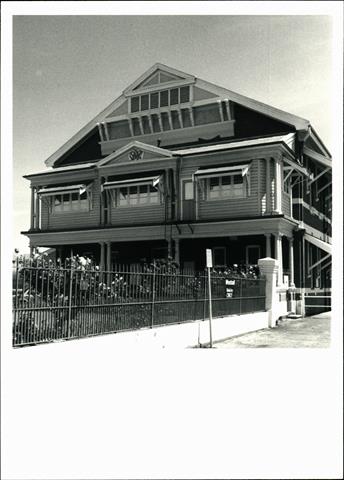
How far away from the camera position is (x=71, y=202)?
70.4 ft

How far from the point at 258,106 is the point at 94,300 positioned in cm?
1179

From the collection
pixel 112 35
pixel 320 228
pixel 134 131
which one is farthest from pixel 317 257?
pixel 112 35

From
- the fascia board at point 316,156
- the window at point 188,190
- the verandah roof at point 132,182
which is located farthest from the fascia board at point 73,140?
the fascia board at point 316,156

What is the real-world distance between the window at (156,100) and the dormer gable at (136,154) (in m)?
1.44

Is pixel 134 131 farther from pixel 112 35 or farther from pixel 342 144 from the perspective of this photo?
pixel 342 144

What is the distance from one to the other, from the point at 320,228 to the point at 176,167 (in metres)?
5.55

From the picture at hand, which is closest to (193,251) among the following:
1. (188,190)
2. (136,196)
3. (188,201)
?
(188,201)

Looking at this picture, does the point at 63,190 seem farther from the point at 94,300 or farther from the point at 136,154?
the point at 94,300

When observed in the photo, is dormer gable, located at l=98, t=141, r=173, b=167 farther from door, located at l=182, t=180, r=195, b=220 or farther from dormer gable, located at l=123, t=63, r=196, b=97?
dormer gable, located at l=123, t=63, r=196, b=97

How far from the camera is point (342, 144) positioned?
709cm

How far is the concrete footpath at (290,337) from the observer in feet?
35.3

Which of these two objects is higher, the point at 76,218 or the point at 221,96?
the point at 221,96

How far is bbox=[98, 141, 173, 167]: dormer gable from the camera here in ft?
65.2

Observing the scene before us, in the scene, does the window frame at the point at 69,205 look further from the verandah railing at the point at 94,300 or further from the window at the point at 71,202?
the verandah railing at the point at 94,300
